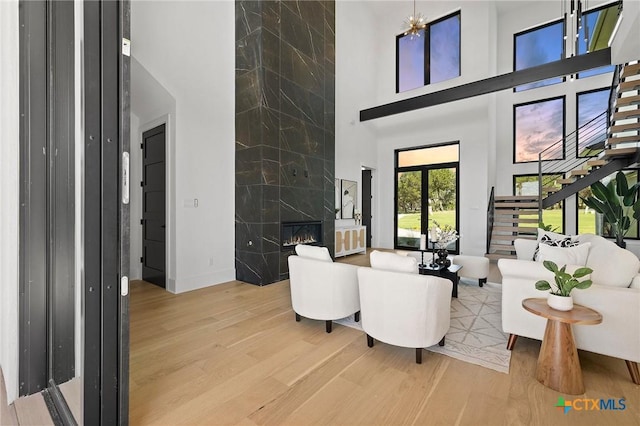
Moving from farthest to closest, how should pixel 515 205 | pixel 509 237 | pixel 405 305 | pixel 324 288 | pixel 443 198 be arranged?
pixel 443 198, pixel 515 205, pixel 509 237, pixel 324 288, pixel 405 305

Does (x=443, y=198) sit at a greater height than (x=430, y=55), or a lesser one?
lesser

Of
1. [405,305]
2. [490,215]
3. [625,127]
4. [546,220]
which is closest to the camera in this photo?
[405,305]

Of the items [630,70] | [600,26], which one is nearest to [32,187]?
[630,70]

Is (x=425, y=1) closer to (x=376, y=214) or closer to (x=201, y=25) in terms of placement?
(x=376, y=214)

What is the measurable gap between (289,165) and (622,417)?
4735 mm

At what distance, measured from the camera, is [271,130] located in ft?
16.3

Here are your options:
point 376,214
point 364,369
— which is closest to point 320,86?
point 376,214

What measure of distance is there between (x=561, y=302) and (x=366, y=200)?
6.91 meters

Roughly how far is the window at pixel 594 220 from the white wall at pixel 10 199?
10.0 m

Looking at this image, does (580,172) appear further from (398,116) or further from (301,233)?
(301,233)

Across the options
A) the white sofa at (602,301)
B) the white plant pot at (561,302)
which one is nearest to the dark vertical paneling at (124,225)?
the white plant pot at (561,302)

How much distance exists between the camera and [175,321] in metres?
3.20

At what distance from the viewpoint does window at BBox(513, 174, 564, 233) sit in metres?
7.69

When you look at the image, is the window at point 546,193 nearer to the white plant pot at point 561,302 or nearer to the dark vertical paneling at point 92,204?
the white plant pot at point 561,302
